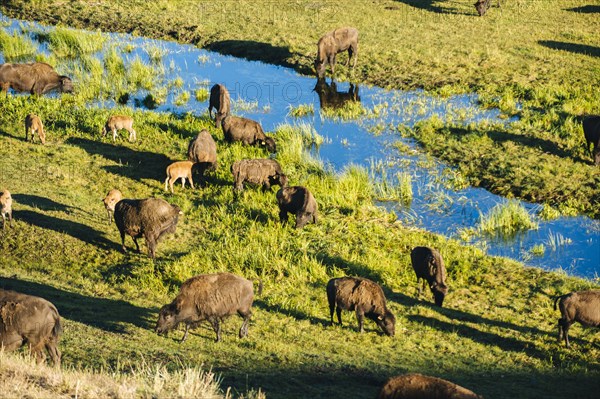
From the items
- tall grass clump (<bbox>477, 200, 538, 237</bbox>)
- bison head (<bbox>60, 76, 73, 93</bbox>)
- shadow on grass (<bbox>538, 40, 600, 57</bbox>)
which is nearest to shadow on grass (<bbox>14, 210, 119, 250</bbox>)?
tall grass clump (<bbox>477, 200, 538, 237</bbox>)

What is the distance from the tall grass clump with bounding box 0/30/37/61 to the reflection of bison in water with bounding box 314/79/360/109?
37.7ft

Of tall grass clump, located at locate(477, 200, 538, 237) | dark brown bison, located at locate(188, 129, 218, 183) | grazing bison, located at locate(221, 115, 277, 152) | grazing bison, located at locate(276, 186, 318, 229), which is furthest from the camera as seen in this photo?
grazing bison, located at locate(221, 115, 277, 152)

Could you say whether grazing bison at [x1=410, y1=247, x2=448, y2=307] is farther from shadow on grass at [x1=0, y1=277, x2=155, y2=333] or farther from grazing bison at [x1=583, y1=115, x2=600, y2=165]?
grazing bison at [x1=583, y1=115, x2=600, y2=165]

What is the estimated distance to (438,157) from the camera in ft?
78.4

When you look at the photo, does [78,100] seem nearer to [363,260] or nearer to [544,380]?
[363,260]

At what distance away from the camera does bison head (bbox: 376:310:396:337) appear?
1431 centimetres

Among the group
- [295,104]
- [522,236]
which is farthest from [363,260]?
[295,104]

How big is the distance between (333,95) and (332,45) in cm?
243

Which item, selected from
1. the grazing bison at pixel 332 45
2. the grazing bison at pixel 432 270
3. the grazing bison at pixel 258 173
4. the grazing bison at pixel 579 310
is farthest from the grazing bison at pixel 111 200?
the grazing bison at pixel 332 45

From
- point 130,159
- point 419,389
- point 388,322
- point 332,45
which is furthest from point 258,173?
point 332,45

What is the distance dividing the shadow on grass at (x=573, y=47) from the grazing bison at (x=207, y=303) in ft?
74.7

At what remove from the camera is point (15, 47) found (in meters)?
32.4

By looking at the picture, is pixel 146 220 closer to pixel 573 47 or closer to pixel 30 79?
pixel 30 79

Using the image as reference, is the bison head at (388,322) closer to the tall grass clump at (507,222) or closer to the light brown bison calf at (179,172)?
the tall grass clump at (507,222)
